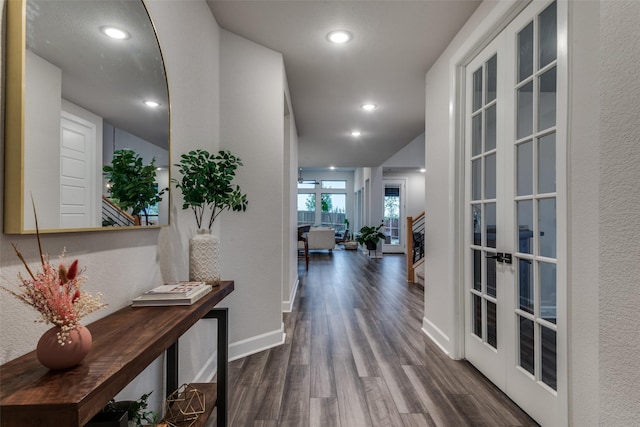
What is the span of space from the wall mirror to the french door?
1.83 m

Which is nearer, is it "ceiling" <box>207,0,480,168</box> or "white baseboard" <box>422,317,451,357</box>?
"ceiling" <box>207,0,480,168</box>

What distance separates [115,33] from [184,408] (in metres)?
1.54

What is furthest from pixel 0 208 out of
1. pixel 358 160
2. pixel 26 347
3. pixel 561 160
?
pixel 358 160

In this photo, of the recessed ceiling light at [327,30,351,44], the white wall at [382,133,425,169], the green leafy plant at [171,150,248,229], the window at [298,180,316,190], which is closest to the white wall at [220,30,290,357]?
the recessed ceiling light at [327,30,351,44]

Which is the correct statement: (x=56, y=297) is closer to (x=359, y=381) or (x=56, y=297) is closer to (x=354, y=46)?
(x=359, y=381)

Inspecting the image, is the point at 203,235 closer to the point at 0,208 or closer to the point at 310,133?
the point at 0,208

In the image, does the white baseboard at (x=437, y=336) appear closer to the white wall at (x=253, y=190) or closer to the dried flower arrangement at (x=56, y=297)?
the white wall at (x=253, y=190)

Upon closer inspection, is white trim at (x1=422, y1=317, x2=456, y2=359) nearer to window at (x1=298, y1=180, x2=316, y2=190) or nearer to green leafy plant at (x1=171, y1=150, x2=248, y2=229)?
green leafy plant at (x1=171, y1=150, x2=248, y2=229)

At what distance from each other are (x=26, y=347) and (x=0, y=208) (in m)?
0.36

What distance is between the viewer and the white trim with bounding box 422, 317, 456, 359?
8.55 feet

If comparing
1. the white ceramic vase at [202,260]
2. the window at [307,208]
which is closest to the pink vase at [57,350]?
the white ceramic vase at [202,260]

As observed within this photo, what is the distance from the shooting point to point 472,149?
2.41 metres

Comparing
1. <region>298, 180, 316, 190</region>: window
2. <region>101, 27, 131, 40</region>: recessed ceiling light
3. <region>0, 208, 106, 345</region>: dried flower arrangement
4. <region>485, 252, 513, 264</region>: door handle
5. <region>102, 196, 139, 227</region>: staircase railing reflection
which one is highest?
<region>298, 180, 316, 190</region>: window

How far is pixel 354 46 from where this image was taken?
2781 mm
